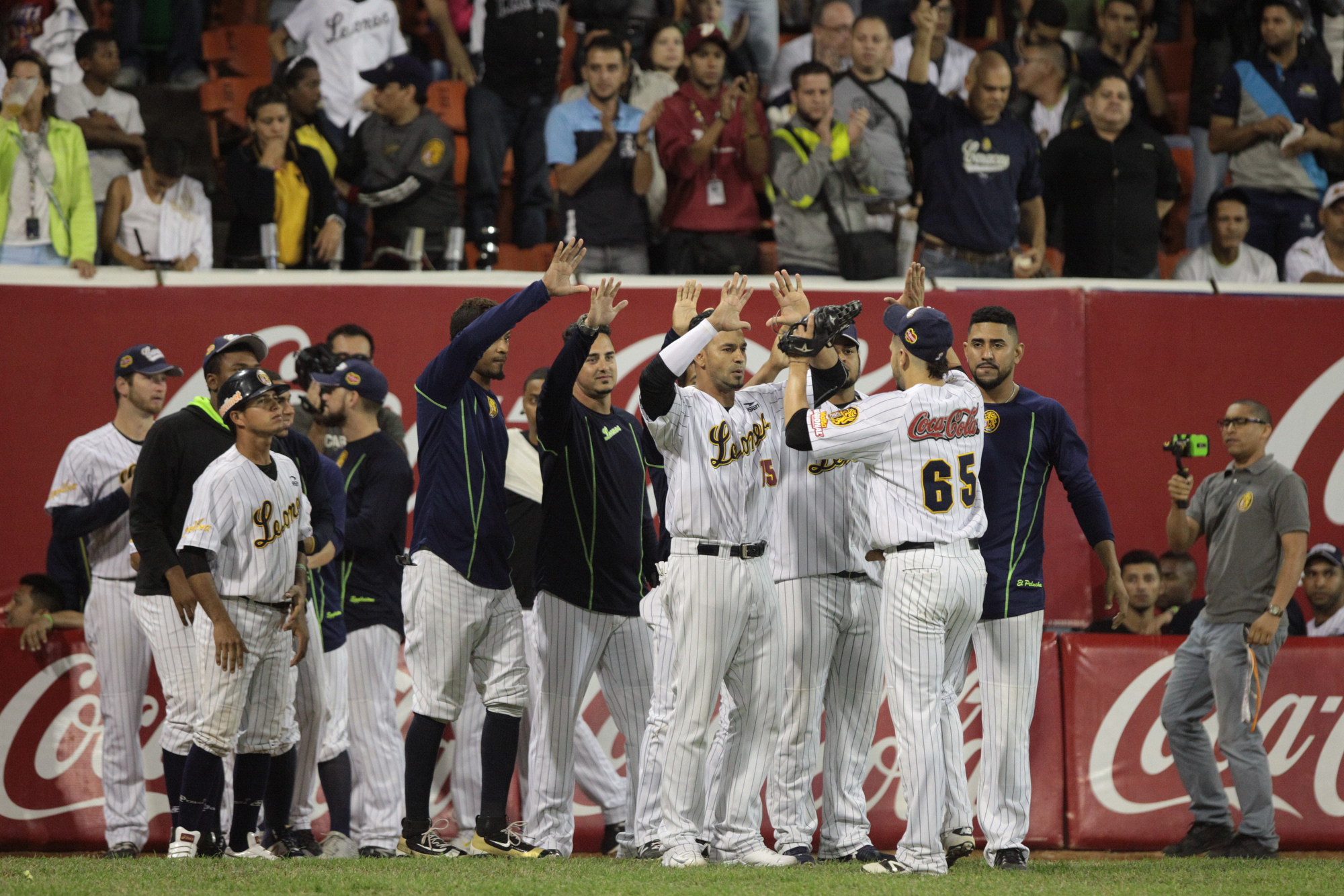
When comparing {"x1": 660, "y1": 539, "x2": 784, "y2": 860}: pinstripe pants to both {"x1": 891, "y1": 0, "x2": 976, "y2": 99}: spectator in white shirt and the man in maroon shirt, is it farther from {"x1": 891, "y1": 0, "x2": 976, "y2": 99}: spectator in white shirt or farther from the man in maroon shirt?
{"x1": 891, "y1": 0, "x2": 976, "y2": 99}: spectator in white shirt

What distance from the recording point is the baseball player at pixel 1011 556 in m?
6.53

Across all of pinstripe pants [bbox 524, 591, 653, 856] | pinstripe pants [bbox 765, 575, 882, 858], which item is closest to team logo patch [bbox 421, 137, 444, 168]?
pinstripe pants [bbox 524, 591, 653, 856]

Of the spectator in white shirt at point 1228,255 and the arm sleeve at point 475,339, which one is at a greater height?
the spectator in white shirt at point 1228,255

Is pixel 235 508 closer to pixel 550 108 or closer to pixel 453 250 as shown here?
pixel 453 250

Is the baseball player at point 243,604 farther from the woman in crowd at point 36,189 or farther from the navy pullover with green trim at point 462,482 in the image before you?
the woman in crowd at point 36,189

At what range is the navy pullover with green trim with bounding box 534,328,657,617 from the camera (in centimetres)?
679

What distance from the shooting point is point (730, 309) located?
6.19m

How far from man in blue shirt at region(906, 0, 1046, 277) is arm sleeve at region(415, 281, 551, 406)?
15.2 ft

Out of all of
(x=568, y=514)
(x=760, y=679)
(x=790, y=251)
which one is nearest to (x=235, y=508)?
(x=568, y=514)

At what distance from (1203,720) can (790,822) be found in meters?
2.95

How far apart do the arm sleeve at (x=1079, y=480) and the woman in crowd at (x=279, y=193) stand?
16.9 feet

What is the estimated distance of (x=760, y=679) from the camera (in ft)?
20.8

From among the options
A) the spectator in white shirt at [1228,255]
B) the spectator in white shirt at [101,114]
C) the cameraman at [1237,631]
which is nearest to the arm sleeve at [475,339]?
the cameraman at [1237,631]

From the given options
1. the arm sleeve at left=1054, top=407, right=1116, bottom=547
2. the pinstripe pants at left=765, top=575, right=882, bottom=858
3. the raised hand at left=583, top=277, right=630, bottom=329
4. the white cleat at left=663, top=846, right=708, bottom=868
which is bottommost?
the white cleat at left=663, top=846, right=708, bottom=868
